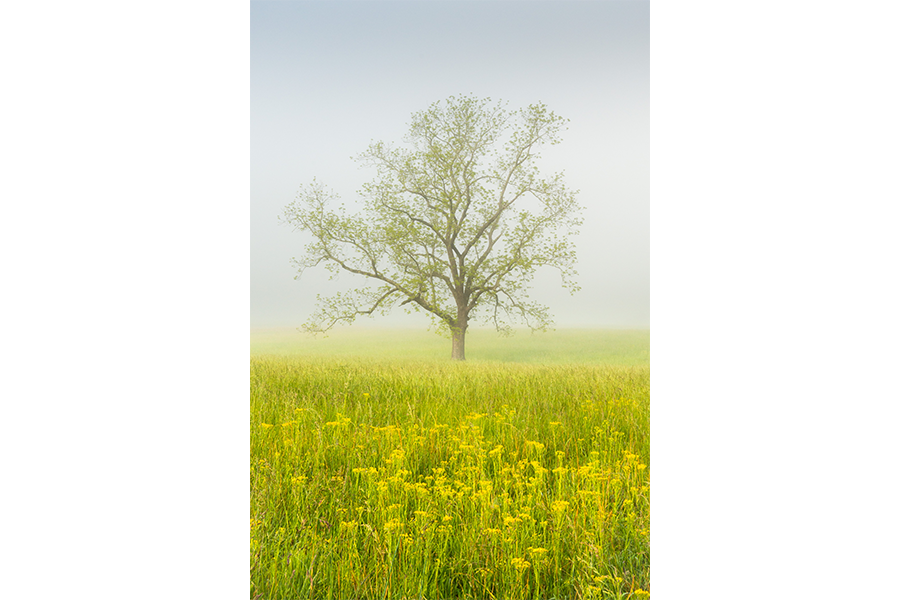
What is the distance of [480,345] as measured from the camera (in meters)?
3.03

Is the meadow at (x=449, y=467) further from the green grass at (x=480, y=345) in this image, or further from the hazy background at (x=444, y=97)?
the hazy background at (x=444, y=97)

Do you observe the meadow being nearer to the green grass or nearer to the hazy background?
the green grass

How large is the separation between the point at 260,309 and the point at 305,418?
0.70 m

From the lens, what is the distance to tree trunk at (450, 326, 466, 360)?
3.02 metres

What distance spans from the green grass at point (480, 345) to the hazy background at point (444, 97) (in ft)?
0.26

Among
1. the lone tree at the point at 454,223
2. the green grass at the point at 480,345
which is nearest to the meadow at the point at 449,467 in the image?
the green grass at the point at 480,345

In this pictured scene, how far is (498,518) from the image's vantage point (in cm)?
240

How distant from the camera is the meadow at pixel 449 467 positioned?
7.51ft

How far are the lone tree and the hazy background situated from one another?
0.07 meters
